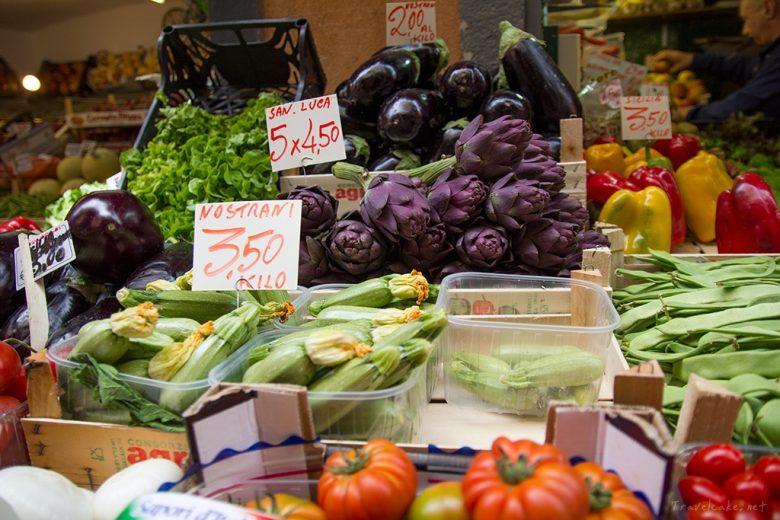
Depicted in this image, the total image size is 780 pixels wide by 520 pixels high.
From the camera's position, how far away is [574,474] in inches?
31.3

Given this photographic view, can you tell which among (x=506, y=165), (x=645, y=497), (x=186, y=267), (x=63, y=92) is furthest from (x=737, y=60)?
(x=63, y=92)

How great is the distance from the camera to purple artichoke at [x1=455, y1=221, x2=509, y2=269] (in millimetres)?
1870

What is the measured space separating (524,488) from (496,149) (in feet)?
4.42

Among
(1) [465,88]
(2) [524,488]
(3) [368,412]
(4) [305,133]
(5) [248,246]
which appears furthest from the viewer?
(1) [465,88]

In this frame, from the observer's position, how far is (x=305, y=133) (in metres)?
2.29

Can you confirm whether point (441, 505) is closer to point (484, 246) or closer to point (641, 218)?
point (484, 246)

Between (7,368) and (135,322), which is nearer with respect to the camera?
(135,322)

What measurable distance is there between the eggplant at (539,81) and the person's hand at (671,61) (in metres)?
4.29

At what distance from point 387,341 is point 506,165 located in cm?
91

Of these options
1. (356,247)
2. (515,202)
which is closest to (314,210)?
(356,247)

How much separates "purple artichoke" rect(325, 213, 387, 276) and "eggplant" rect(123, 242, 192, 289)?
465mm

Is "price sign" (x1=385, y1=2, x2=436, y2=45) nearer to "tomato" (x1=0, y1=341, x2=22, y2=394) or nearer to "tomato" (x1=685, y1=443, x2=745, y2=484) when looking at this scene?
"tomato" (x1=0, y1=341, x2=22, y2=394)

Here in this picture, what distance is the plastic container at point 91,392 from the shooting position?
4.33 ft

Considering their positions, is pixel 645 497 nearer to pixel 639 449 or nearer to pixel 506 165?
pixel 639 449
